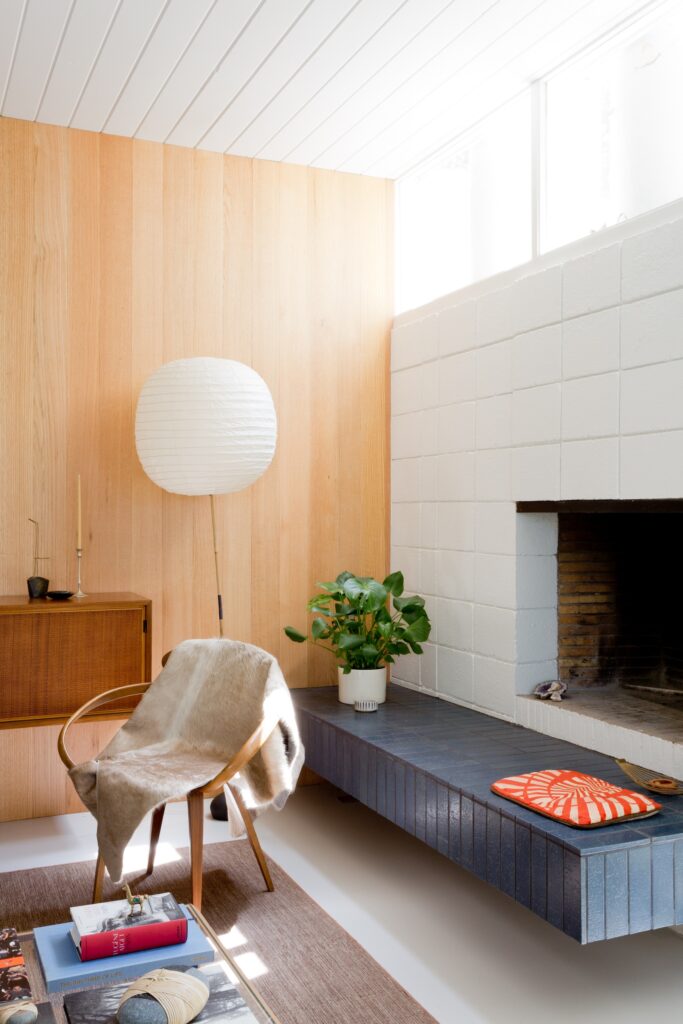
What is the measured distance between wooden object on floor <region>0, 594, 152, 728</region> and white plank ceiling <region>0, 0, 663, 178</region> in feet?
5.74

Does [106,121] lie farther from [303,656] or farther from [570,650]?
[570,650]

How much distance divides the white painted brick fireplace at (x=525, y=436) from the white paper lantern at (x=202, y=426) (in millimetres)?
775

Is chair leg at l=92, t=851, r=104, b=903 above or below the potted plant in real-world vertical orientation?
below

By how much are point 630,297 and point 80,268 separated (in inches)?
80.8

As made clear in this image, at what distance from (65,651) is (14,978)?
5.19ft

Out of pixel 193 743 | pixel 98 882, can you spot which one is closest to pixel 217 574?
pixel 193 743

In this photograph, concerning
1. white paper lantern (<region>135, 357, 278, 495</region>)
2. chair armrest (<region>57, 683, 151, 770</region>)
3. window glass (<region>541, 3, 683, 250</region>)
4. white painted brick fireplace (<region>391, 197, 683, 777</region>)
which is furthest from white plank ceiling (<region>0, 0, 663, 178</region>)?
chair armrest (<region>57, 683, 151, 770</region>)

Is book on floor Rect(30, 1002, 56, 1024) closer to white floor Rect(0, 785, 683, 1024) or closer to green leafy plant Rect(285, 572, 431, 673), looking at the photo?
white floor Rect(0, 785, 683, 1024)

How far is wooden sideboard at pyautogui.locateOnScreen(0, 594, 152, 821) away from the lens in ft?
10.3

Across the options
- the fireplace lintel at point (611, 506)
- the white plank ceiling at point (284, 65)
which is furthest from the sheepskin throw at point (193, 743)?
the white plank ceiling at point (284, 65)

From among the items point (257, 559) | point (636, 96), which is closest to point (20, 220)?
point (257, 559)

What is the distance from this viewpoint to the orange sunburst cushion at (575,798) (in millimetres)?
2164

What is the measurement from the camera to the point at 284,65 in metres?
3.01

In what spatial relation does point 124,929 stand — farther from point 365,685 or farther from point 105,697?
point 365,685
